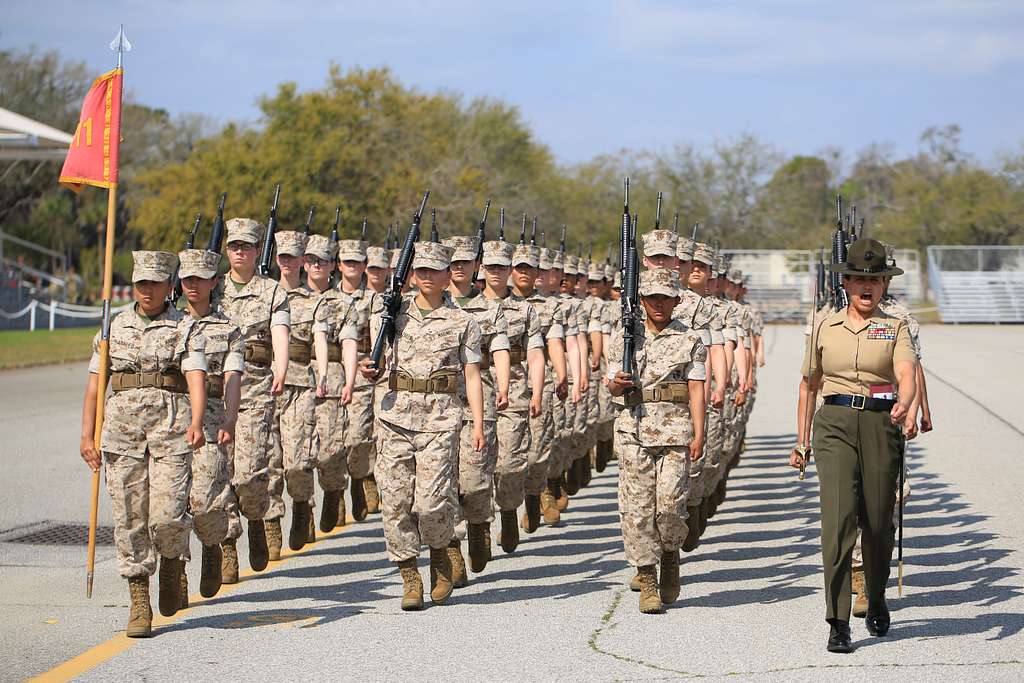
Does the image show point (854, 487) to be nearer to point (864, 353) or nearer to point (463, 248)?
point (864, 353)

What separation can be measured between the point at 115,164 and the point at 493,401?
291cm

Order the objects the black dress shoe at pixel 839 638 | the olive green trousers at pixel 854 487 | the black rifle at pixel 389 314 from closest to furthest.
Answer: the black dress shoe at pixel 839 638, the olive green trousers at pixel 854 487, the black rifle at pixel 389 314

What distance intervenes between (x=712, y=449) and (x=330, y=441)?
282 cm

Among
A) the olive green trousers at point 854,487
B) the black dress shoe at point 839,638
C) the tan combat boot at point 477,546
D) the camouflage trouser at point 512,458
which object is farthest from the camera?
the camouflage trouser at point 512,458

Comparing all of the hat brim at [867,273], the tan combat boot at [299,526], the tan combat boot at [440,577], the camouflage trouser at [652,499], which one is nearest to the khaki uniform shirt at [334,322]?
the tan combat boot at [299,526]

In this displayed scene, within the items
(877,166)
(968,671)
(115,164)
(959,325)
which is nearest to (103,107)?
(115,164)

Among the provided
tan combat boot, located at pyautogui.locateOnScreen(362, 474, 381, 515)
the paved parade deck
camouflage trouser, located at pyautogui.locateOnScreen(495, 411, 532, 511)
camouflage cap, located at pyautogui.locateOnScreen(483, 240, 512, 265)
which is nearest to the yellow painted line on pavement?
the paved parade deck

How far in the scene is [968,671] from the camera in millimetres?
7008

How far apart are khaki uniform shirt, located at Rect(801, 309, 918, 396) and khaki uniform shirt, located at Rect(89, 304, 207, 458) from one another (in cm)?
321

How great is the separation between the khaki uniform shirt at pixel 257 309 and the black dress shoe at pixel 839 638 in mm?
4354

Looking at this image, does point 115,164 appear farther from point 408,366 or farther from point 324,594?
point 324,594

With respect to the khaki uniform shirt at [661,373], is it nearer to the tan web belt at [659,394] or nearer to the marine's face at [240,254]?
the tan web belt at [659,394]

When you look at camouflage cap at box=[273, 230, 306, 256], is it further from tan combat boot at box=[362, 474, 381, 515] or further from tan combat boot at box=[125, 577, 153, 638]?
tan combat boot at box=[125, 577, 153, 638]

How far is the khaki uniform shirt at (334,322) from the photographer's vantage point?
11.3 meters
